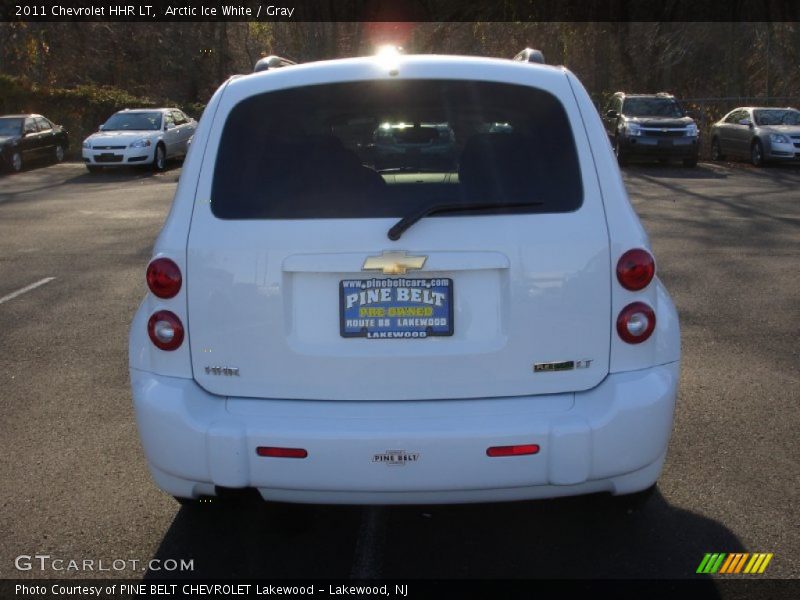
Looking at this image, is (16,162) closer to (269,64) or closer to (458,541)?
(269,64)

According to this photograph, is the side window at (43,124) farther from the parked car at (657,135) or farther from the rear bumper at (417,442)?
the rear bumper at (417,442)

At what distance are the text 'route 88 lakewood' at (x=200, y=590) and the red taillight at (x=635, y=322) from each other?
121 centimetres

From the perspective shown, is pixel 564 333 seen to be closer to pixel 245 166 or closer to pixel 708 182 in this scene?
pixel 245 166

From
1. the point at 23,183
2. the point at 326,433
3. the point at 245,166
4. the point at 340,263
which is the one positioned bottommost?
the point at 23,183

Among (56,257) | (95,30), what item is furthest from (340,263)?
(95,30)

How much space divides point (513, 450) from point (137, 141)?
22.6 metres

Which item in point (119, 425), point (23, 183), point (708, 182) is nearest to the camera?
point (119, 425)

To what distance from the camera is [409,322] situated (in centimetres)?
347

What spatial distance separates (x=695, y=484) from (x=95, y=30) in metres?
45.4

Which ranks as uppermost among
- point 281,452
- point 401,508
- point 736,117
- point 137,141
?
point 281,452

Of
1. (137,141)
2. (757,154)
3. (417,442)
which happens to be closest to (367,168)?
(417,442)

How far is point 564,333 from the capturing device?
11.5 ft

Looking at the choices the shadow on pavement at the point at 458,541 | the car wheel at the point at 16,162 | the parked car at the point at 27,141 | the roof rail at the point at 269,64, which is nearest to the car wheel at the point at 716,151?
the parked car at the point at 27,141

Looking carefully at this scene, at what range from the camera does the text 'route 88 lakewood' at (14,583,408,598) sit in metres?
3.63
